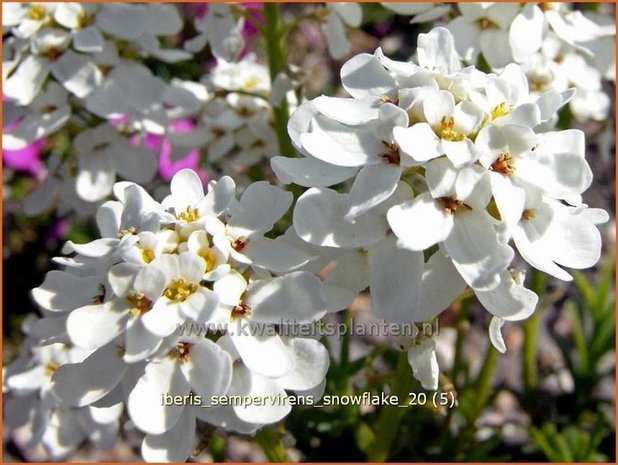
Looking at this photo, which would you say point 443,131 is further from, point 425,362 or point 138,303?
point 138,303

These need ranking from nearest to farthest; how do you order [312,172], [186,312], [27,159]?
[186,312], [312,172], [27,159]

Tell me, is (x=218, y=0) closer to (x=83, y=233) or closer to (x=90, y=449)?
(x=83, y=233)

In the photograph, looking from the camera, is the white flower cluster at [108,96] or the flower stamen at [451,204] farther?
the white flower cluster at [108,96]

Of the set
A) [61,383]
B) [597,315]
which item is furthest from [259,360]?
[597,315]

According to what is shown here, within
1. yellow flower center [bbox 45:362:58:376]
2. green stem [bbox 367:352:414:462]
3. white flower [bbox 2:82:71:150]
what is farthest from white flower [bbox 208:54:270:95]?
green stem [bbox 367:352:414:462]

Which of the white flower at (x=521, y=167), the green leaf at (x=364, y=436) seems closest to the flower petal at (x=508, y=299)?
the white flower at (x=521, y=167)

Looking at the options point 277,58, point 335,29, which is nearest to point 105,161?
point 277,58

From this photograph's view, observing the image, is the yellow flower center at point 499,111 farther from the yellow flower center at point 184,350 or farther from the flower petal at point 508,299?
the yellow flower center at point 184,350
